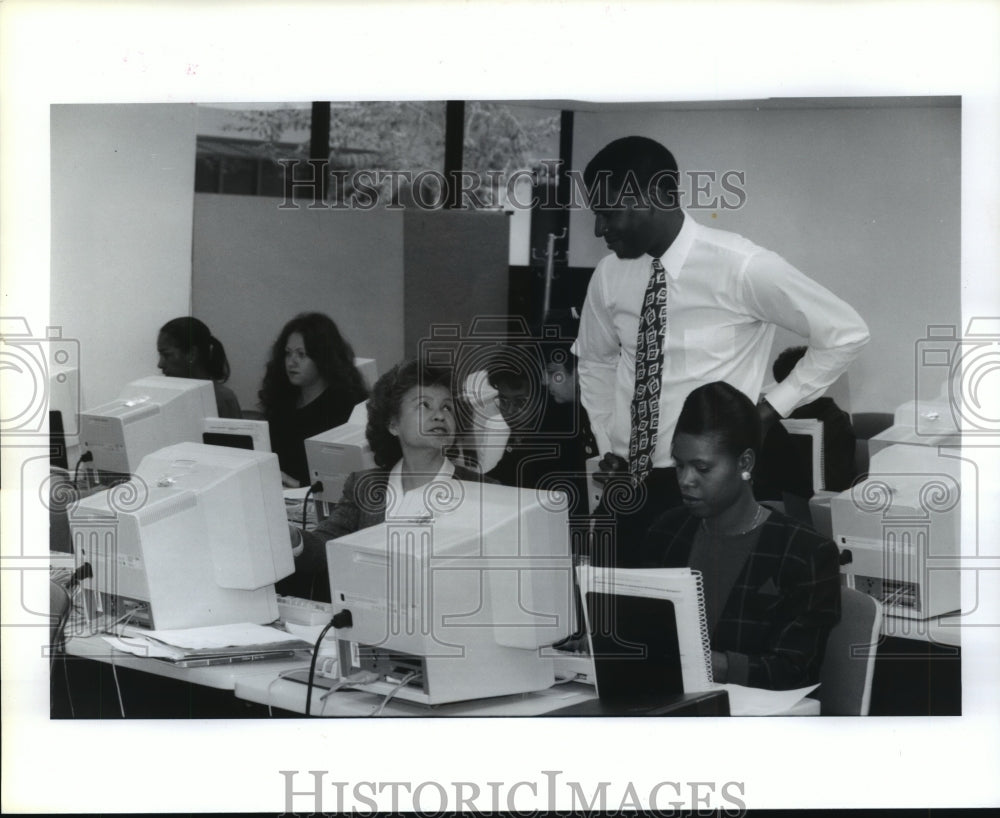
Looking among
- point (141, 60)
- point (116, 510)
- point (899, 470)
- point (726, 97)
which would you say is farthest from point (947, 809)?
point (141, 60)

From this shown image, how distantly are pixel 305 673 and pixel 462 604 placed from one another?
0.42 m

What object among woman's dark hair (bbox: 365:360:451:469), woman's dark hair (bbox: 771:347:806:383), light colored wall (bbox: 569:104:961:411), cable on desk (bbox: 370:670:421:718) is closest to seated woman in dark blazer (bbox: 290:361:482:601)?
woman's dark hair (bbox: 365:360:451:469)

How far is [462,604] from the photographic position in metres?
2.64

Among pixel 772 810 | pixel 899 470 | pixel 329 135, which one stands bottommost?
pixel 772 810

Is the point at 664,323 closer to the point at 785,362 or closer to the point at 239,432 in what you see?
the point at 785,362

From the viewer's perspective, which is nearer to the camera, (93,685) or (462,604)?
(462,604)

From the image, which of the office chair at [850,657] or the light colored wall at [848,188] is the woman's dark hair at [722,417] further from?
the office chair at [850,657]

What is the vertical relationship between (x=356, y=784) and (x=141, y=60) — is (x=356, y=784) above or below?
below

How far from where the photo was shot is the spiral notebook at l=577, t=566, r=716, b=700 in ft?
8.27

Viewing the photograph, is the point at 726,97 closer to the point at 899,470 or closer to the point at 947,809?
the point at 899,470

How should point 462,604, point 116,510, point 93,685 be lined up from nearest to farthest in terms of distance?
point 462,604 < point 116,510 < point 93,685

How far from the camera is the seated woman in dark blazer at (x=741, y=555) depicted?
284 cm

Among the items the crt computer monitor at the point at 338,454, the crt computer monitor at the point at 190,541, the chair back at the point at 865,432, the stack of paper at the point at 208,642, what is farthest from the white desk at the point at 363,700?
the chair back at the point at 865,432

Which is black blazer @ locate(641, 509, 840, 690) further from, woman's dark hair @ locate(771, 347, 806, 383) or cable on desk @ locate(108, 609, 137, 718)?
cable on desk @ locate(108, 609, 137, 718)
